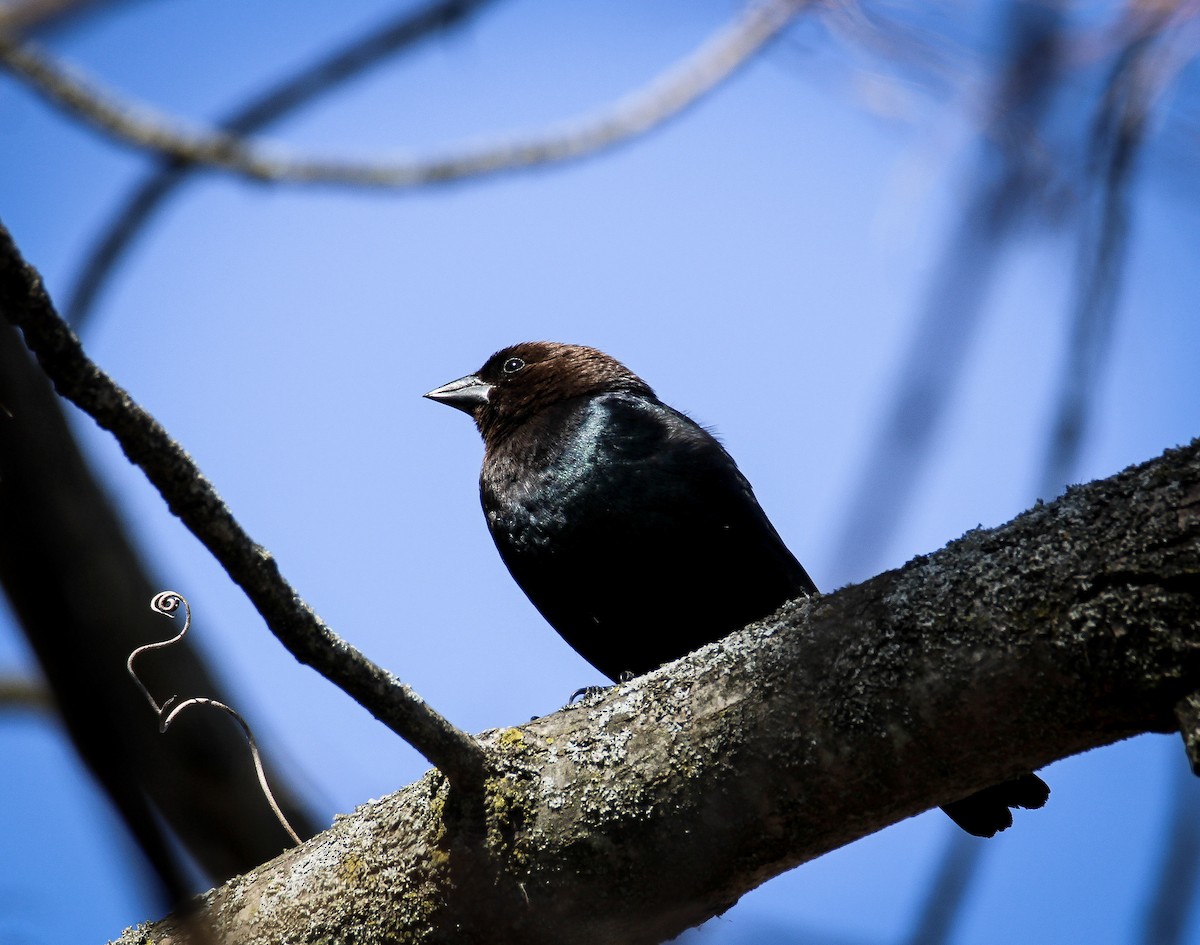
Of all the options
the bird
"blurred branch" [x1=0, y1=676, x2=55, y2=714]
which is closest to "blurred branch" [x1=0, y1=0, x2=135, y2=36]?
the bird

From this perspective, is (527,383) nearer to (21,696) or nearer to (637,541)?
(637,541)

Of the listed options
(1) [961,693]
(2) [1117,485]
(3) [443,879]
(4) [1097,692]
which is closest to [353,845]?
(3) [443,879]

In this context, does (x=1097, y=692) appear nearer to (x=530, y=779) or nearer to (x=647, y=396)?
(x=530, y=779)

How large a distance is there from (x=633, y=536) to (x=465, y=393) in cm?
150

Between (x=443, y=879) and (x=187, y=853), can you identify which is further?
(x=187, y=853)

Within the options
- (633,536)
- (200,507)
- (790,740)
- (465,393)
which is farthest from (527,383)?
(200,507)

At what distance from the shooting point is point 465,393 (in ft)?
15.4

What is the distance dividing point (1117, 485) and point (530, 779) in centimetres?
118

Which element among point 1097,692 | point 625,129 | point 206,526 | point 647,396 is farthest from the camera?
point 647,396

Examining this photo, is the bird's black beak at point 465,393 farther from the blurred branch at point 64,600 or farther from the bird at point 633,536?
the blurred branch at point 64,600

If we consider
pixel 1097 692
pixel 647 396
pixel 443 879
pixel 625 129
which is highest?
pixel 625 129

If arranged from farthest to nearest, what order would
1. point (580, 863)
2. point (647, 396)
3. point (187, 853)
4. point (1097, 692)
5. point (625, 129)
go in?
point (647, 396) → point (625, 129) → point (187, 853) → point (580, 863) → point (1097, 692)

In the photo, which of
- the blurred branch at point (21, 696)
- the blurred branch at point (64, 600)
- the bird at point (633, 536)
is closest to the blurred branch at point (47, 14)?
the blurred branch at point (64, 600)

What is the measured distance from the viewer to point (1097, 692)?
183 cm
